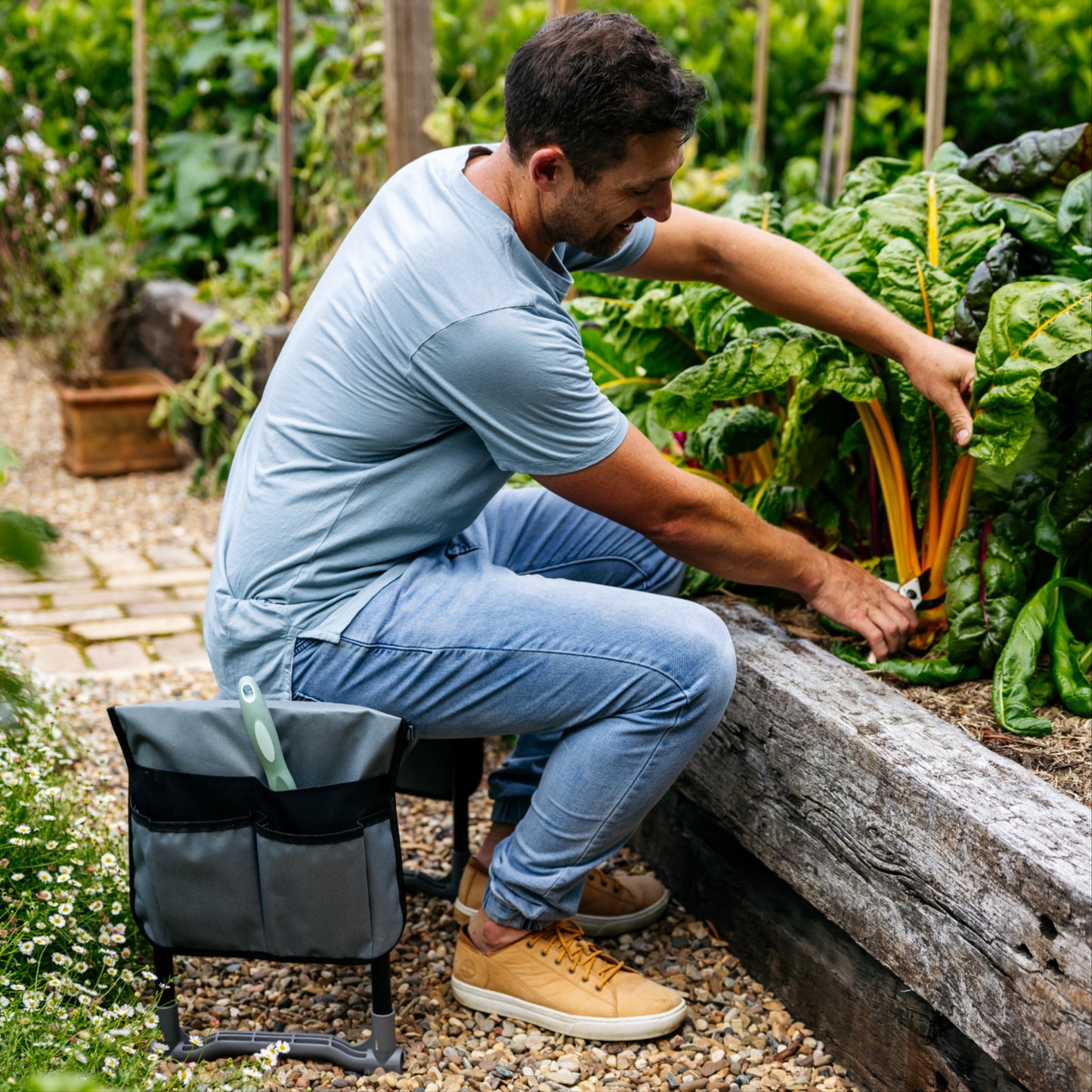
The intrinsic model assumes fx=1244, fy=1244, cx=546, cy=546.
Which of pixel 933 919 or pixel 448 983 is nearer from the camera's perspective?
pixel 933 919

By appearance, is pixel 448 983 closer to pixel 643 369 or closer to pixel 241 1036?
pixel 241 1036

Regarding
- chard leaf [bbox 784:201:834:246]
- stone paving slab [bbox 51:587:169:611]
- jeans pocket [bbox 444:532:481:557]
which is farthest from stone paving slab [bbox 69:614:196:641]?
chard leaf [bbox 784:201:834:246]

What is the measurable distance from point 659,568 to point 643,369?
584 mm

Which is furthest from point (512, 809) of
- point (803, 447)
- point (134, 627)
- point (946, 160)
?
point (134, 627)

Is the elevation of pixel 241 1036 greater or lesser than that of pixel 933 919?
lesser

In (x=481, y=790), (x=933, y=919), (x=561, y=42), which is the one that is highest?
(x=561, y=42)

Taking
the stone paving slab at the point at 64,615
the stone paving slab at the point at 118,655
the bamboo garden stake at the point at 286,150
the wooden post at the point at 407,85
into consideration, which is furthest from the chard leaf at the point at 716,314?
the bamboo garden stake at the point at 286,150

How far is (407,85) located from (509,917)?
2.72 m

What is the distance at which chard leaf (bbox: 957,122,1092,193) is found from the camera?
234 cm

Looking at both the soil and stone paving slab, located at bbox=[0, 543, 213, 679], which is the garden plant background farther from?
stone paving slab, located at bbox=[0, 543, 213, 679]

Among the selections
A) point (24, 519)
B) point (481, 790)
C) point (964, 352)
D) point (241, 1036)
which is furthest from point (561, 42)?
point (481, 790)

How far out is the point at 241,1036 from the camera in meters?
1.93

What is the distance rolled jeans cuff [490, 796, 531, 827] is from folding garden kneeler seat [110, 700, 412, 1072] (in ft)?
1.55

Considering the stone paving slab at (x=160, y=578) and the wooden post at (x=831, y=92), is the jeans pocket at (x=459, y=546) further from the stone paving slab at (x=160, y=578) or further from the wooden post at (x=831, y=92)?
the wooden post at (x=831, y=92)
